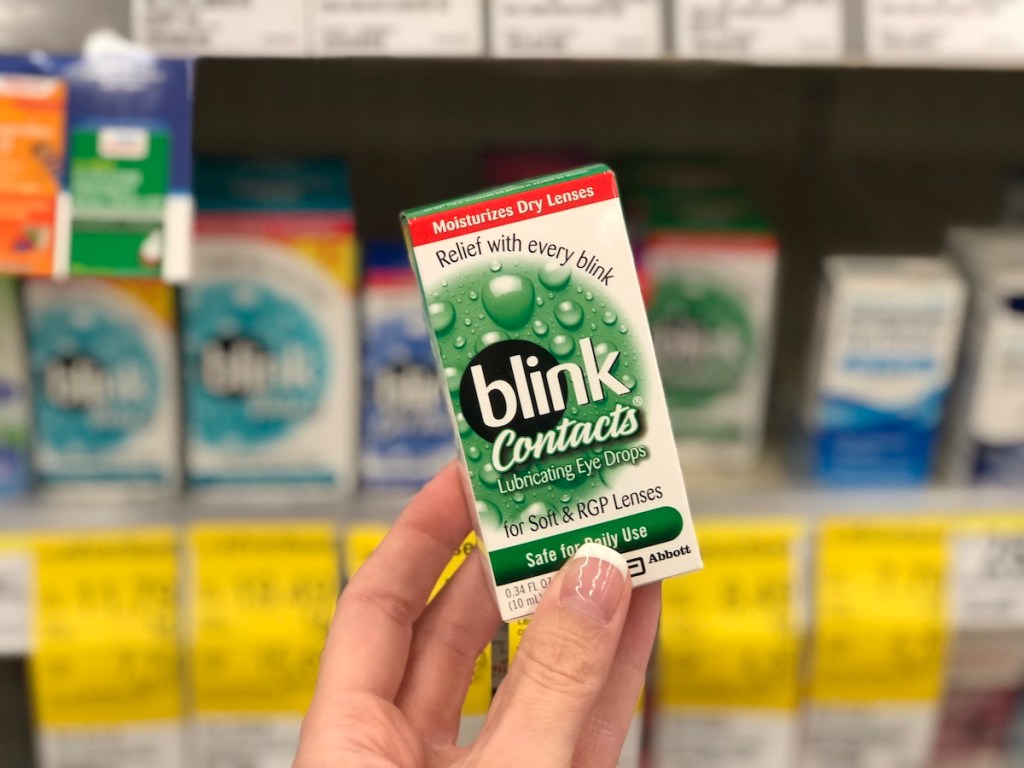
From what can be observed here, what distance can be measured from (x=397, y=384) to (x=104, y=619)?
340 mm

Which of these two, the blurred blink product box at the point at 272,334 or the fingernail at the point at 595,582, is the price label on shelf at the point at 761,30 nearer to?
the blurred blink product box at the point at 272,334

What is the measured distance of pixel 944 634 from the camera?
0.99m

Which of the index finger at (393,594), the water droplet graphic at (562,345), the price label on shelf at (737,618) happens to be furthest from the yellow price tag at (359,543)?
the water droplet graphic at (562,345)

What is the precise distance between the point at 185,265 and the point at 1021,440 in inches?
31.0

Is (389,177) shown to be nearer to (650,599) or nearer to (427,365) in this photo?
(427,365)

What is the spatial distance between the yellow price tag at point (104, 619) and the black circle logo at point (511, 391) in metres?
0.45

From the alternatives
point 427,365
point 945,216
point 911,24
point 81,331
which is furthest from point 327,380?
point 945,216

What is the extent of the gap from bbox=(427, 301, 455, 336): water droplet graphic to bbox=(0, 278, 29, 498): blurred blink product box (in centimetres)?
47

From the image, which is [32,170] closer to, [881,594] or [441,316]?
[441,316]

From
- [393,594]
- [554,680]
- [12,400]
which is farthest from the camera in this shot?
[12,400]

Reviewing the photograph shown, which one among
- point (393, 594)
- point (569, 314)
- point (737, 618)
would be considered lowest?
point (737, 618)

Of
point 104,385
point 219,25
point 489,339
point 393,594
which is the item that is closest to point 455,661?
point 393,594

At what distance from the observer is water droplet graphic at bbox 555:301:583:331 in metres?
0.61

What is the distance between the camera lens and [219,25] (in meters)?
0.79
